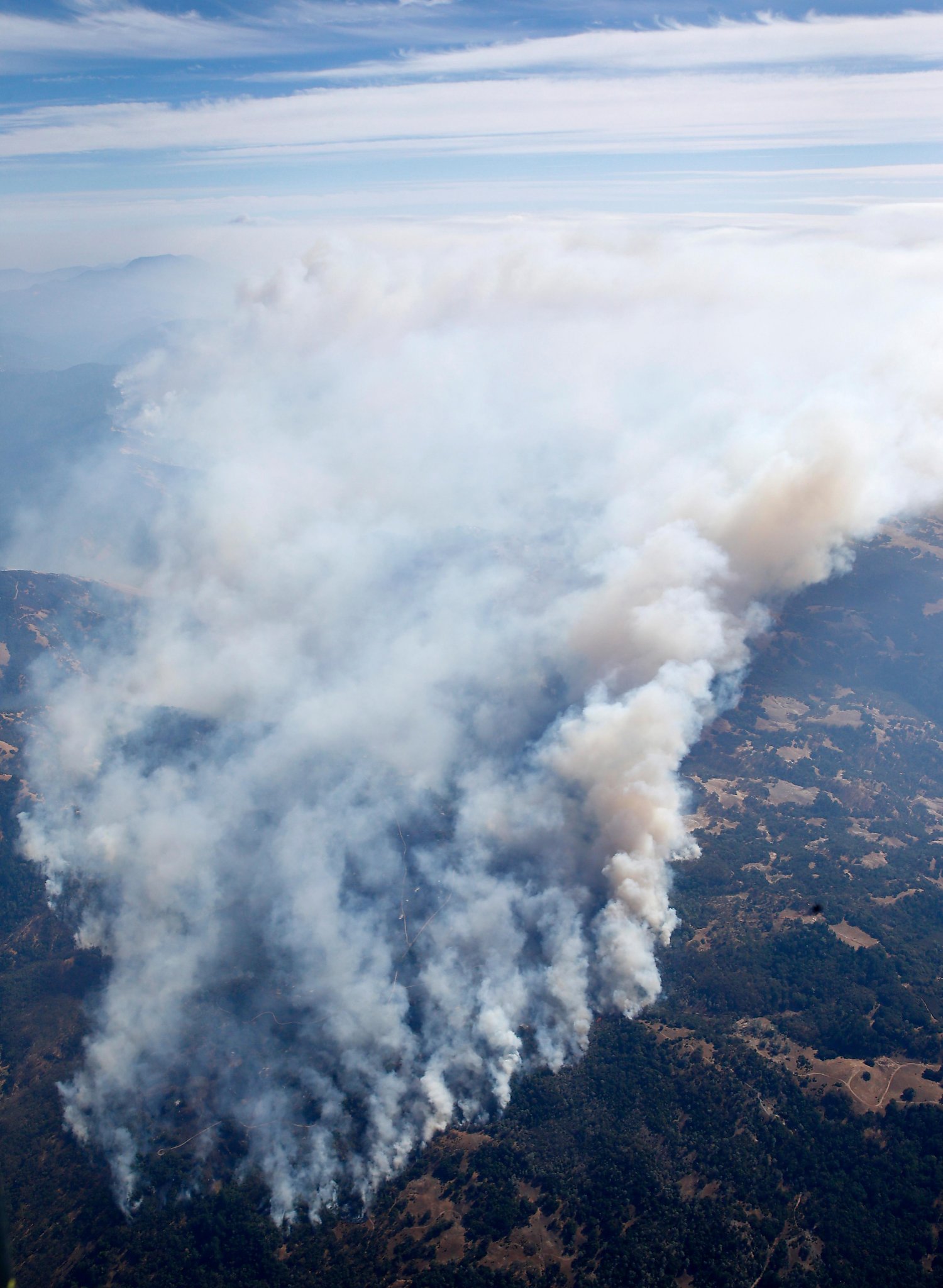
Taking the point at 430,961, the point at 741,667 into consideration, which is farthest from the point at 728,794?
the point at 430,961

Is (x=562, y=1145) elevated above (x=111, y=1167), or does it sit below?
above

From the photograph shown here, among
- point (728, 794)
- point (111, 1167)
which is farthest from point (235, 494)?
point (111, 1167)

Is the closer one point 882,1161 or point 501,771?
point 882,1161

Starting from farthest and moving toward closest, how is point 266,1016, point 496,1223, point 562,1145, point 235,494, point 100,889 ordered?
point 235,494
point 100,889
point 266,1016
point 562,1145
point 496,1223

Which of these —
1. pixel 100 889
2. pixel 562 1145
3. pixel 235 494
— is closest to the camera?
pixel 562 1145

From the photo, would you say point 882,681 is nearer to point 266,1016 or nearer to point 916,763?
point 916,763

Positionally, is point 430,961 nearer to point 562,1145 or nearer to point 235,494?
point 562,1145
